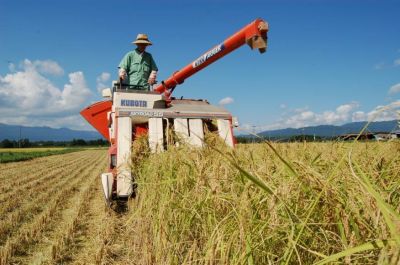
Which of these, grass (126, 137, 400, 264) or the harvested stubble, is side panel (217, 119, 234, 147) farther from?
grass (126, 137, 400, 264)

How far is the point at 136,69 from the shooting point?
7457 mm

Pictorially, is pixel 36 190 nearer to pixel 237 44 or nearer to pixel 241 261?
pixel 237 44

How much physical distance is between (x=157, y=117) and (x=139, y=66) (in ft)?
6.27

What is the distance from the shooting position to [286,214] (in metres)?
1.60

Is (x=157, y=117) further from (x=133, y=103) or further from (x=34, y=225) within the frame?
(x=34, y=225)

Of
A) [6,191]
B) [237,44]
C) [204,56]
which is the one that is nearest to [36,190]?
[6,191]

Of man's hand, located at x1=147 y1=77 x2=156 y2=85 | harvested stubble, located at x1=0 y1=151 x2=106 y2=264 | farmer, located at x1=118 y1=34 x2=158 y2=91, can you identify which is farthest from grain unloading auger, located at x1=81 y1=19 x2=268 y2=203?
harvested stubble, located at x1=0 y1=151 x2=106 y2=264

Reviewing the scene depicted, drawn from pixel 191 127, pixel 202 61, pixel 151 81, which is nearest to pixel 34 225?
pixel 191 127

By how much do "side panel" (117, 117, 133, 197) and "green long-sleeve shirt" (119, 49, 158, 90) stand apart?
2.13 meters

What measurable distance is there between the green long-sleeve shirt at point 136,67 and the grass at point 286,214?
469cm

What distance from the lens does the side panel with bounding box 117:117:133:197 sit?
16.9ft

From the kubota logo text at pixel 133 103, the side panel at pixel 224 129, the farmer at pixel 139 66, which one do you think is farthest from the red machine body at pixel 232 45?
the side panel at pixel 224 129

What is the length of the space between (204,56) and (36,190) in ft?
21.5

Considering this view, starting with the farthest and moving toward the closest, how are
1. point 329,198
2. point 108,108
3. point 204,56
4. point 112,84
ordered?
point 108,108, point 112,84, point 204,56, point 329,198
